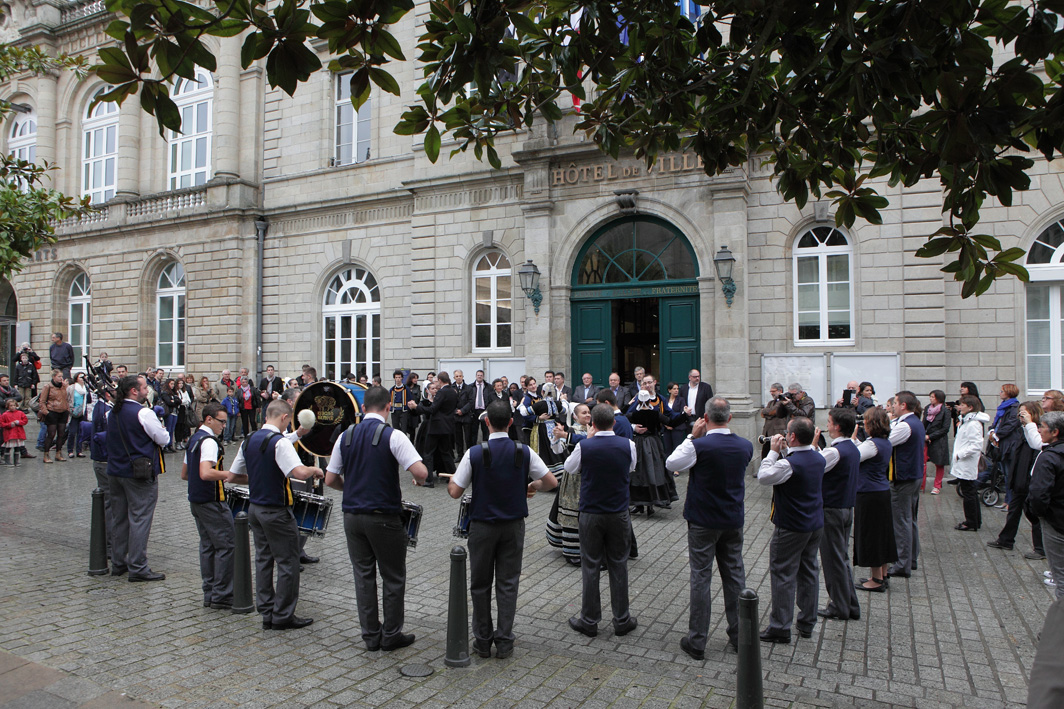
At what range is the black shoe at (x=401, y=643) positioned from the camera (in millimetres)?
5340

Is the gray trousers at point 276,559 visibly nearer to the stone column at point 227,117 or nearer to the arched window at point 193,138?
the stone column at point 227,117

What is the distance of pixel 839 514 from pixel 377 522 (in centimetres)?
389

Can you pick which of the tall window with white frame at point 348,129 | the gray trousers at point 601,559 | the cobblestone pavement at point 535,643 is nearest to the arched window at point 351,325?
the tall window with white frame at point 348,129

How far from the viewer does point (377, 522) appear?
5.30 meters

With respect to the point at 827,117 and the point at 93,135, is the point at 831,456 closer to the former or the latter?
the point at 827,117

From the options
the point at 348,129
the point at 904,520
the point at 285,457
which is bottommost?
the point at 904,520

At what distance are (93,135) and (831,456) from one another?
29.5 meters

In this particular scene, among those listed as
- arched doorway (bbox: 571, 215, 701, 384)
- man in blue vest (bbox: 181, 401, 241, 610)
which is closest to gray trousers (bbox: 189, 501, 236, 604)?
man in blue vest (bbox: 181, 401, 241, 610)

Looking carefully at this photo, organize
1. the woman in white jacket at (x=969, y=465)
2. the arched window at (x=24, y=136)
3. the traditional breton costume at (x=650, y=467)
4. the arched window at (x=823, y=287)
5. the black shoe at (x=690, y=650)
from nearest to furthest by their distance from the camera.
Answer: the black shoe at (x=690, y=650), the woman in white jacket at (x=969, y=465), the traditional breton costume at (x=650, y=467), the arched window at (x=823, y=287), the arched window at (x=24, y=136)

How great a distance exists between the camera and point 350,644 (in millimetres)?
5508

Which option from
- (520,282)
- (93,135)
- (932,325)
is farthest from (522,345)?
(93,135)

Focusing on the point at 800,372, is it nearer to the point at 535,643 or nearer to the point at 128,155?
the point at 535,643

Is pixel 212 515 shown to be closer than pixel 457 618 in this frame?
No

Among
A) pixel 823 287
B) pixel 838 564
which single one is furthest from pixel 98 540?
pixel 823 287
